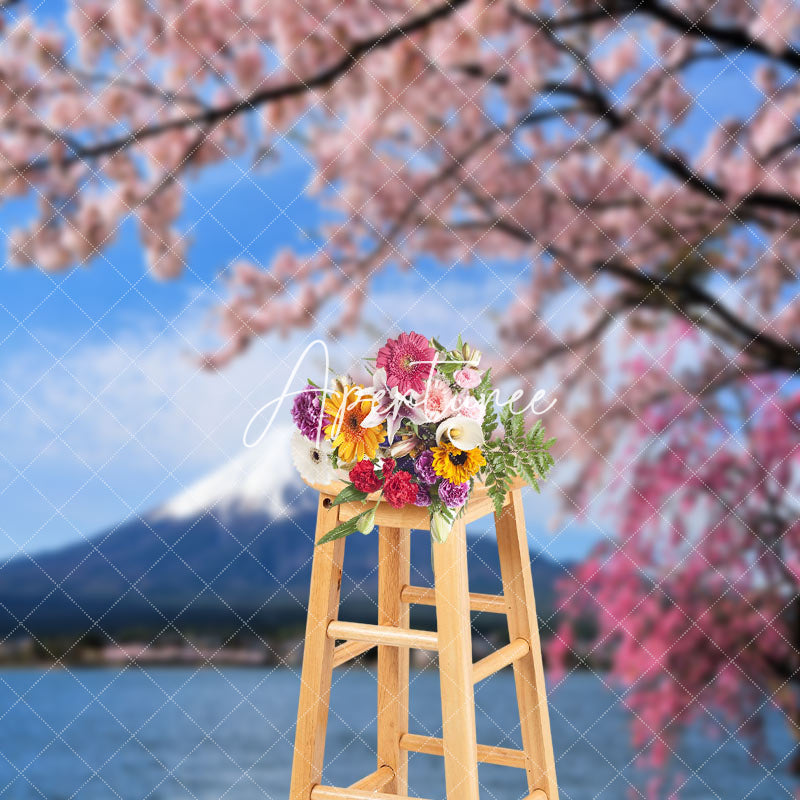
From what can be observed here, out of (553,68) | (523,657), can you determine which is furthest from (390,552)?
(553,68)

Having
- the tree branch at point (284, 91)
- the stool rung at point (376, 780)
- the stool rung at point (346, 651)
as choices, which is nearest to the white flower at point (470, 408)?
the stool rung at point (346, 651)

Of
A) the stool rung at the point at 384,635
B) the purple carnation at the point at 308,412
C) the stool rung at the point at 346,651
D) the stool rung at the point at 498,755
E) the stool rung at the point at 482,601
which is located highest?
the purple carnation at the point at 308,412

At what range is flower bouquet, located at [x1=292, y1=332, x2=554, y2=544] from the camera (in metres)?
1.39

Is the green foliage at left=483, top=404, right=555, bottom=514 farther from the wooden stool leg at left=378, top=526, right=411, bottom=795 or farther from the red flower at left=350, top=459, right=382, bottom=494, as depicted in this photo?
the wooden stool leg at left=378, top=526, right=411, bottom=795

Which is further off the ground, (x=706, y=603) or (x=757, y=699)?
(x=706, y=603)

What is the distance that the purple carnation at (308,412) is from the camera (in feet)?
4.77

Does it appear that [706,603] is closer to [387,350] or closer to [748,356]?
[748,356]

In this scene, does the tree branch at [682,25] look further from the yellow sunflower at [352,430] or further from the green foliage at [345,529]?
the green foliage at [345,529]

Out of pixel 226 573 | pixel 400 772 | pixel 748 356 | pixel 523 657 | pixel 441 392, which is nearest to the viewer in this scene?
pixel 441 392

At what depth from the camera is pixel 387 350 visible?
4.68 feet

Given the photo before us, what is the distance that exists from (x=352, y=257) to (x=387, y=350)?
1.02 metres

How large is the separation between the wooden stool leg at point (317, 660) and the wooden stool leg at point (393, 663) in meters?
0.17

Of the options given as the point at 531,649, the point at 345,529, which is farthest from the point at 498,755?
the point at 345,529

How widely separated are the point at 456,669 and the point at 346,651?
0.28 meters
